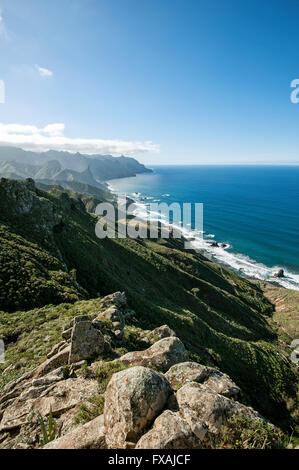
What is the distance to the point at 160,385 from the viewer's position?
688 centimetres

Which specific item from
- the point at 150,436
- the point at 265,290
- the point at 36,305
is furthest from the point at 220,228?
the point at 150,436

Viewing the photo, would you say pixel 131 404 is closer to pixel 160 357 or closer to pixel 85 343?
pixel 160 357

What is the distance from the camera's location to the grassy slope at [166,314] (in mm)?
18727

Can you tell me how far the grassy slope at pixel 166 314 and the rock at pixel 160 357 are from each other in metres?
6.46

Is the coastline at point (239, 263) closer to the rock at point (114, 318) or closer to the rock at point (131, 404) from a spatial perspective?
the rock at point (114, 318)

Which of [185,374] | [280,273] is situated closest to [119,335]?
[185,374]

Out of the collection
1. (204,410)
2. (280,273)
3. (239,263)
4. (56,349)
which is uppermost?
(204,410)

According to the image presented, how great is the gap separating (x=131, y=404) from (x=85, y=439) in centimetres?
157

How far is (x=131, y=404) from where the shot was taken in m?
6.14

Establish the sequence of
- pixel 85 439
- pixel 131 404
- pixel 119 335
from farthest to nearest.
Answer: pixel 119 335 → pixel 131 404 → pixel 85 439

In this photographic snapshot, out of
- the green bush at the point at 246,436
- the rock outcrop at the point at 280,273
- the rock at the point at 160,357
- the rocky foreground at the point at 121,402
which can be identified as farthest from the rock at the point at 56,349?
the rock outcrop at the point at 280,273

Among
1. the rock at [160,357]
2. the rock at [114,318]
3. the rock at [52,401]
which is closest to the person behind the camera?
the rock at [52,401]
